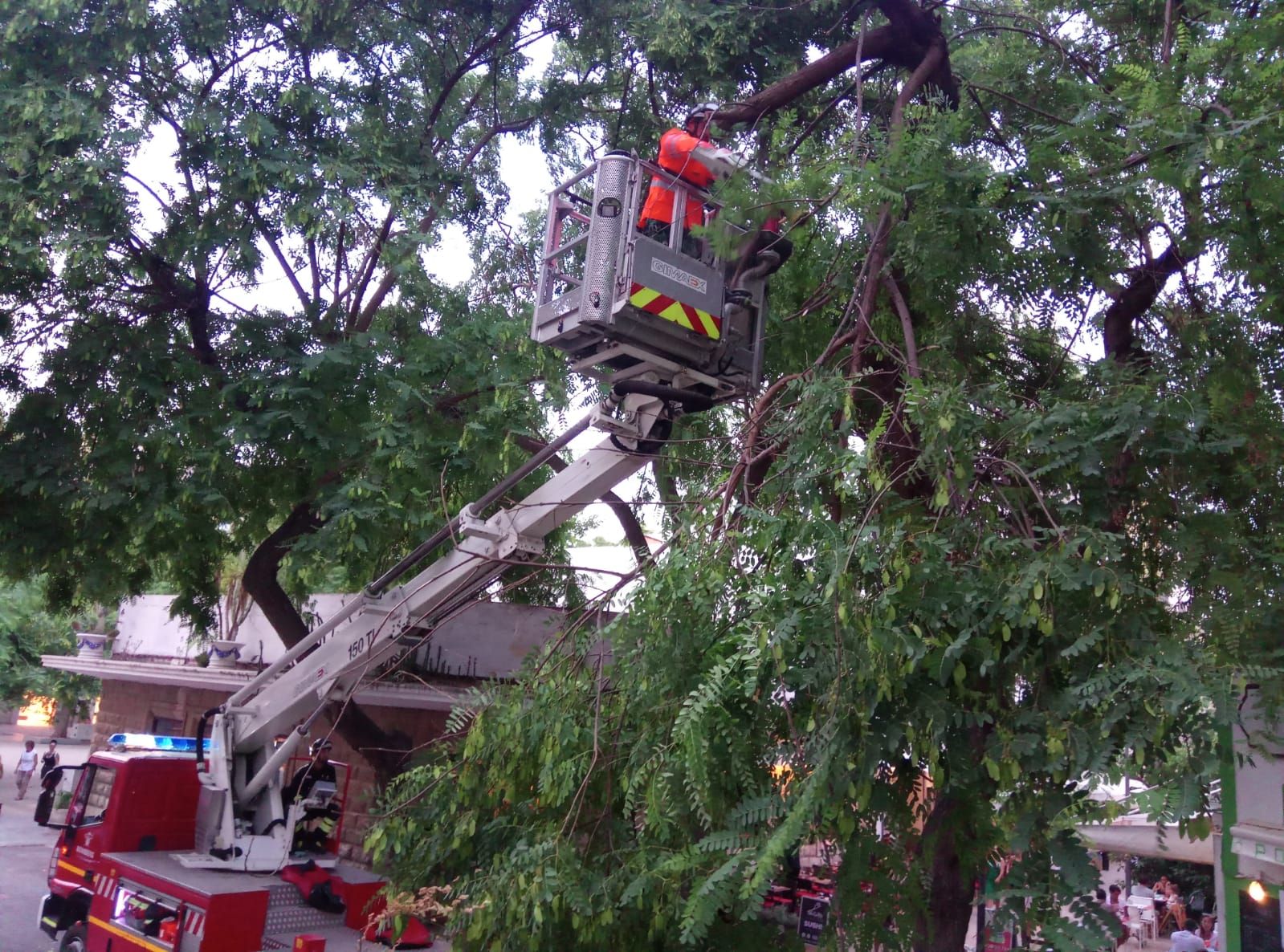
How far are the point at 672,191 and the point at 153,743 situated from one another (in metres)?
8.46

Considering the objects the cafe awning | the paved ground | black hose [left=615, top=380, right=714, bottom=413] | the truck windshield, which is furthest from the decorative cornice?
the cafe awning

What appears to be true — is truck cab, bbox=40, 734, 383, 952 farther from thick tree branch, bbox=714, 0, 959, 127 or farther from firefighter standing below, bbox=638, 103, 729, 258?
thick tree branch, bbox=714, 0, 959, 127

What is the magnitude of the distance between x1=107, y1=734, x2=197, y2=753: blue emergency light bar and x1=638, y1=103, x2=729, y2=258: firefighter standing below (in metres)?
7.66

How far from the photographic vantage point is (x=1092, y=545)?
12.3ft

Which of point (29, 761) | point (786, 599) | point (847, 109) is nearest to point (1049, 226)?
point (786, 599)

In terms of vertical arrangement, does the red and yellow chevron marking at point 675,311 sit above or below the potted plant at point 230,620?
above

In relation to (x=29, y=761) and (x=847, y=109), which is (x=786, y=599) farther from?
(x=29, y=761)

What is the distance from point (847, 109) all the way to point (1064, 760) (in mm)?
7644

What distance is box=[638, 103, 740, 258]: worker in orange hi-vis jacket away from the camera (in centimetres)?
616

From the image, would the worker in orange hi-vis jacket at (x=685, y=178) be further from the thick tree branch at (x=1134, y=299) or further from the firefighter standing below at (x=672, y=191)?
the thick tree branch at (x=1134, y=299)

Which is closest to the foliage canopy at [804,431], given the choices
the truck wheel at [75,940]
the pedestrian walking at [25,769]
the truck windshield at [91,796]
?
the truck windshield at [91,796]

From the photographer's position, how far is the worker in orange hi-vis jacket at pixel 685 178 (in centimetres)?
616

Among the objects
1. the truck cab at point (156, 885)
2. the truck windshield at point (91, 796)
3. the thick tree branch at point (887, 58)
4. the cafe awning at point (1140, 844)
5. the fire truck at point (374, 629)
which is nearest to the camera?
the fire truck at point (374, 629)

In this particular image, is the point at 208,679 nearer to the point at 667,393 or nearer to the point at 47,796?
the point at 47,796
